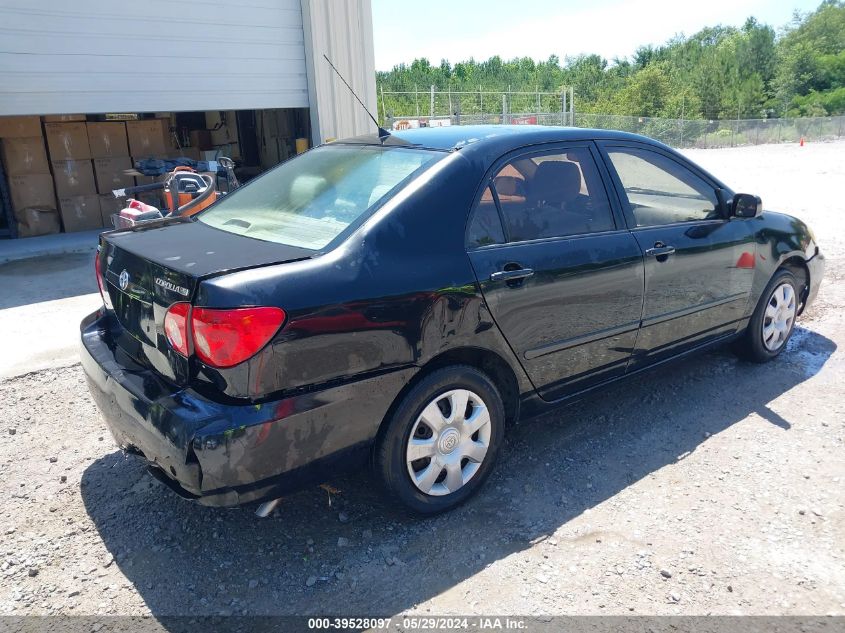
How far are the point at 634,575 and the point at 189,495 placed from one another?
5.91ft

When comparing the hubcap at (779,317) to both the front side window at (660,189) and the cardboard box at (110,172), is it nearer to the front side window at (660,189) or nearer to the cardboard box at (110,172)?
the front side window at (660,189)

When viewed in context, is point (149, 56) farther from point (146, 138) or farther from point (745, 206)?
point (745, 206)

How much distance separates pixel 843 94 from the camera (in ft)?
190

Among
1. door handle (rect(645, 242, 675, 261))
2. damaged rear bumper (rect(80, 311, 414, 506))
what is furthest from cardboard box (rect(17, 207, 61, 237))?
door handle (rect(645, 242, 675, 261))

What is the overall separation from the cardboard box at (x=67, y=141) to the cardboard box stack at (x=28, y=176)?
0.15 metres

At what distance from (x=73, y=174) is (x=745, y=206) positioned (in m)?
10.1

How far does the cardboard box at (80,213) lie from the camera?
10.4 m

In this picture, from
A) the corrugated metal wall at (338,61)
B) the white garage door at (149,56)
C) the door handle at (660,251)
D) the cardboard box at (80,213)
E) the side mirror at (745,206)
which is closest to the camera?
the door handle at (660,251)

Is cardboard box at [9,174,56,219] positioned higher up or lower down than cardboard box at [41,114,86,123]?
lower down

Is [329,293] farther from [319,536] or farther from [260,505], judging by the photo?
[319,536]

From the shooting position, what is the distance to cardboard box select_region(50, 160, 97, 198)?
10.2 m

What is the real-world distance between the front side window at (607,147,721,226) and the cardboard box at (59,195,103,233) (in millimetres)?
9546

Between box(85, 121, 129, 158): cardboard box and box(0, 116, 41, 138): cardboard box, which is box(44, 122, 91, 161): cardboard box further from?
box(0, 116, 41, 138): cardboard box

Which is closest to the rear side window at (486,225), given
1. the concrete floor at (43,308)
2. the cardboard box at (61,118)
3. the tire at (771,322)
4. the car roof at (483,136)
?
the car roof at (483,136)
